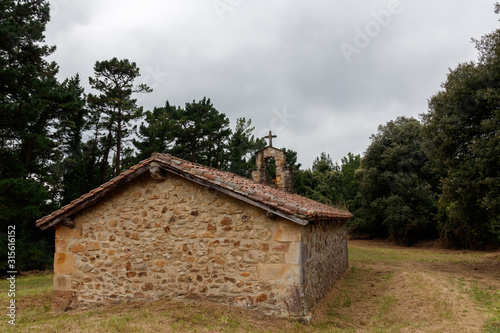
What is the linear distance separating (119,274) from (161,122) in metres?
23.8

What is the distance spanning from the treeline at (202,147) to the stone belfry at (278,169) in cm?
658

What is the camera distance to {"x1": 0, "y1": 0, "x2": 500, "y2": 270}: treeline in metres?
13.1

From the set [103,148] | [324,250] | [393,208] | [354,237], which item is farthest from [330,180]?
[324,250]

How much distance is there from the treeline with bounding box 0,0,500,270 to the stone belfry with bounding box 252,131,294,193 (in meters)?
6.58

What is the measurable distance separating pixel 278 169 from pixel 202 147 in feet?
61.5

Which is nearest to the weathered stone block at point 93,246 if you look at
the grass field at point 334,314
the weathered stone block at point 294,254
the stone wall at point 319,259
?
the grass field at point 334,314

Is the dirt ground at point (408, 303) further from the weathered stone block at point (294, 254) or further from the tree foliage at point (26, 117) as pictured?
the tree foliage at point (26, 117)

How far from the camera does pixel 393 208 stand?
88.0ft

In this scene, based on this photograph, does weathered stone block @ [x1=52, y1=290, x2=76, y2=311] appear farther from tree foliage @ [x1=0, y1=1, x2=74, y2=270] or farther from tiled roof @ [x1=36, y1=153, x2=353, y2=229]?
tree foliage @ [x1=0, y1=1, x2=74, y2=270]

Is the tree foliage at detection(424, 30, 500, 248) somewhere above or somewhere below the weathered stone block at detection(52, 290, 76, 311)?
above

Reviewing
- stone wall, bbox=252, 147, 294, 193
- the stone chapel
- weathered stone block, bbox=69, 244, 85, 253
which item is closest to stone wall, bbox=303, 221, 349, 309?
the stone chapel

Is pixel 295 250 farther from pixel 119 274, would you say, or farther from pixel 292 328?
pixel 119 274

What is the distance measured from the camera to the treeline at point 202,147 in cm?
1314

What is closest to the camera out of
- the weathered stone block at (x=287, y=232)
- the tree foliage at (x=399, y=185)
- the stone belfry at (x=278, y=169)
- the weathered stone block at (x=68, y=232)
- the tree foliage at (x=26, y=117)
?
the weathered stone block at (x=287, y=232)
